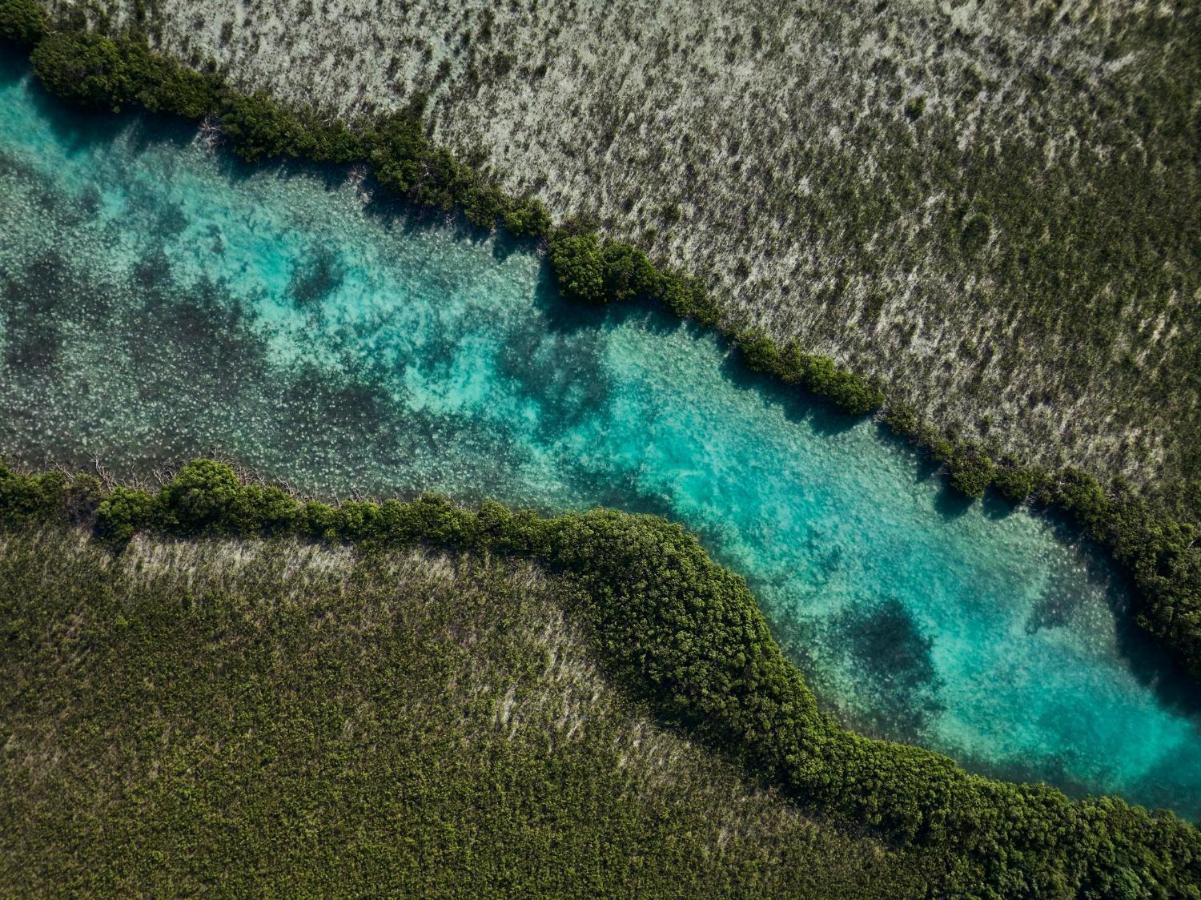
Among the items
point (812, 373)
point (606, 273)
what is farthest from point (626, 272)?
point (812, 373)

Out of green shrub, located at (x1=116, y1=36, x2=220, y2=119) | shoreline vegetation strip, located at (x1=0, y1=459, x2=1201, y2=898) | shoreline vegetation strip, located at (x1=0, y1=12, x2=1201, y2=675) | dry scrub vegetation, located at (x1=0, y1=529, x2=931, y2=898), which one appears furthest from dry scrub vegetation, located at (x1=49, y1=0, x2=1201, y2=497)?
dry scrub vegetation, located at (x1=0, y1=529, x2=931, y2=898)

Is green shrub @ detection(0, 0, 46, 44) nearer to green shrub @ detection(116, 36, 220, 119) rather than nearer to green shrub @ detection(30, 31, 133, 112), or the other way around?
green shrub @ detection(30, 31, 133, 112)

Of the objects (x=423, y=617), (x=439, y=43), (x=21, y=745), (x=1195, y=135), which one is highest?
(x=1195, y=135)

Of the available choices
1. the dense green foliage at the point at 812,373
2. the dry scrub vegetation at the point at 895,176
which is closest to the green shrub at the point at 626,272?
the dry scrub vegetation at the point at 895,176

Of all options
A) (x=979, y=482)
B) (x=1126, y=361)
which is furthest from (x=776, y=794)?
(x=1126, y=361)

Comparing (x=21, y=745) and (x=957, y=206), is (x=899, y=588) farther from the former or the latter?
(x=21, y=745)

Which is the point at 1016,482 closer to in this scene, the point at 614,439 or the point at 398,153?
the point at 614,439
